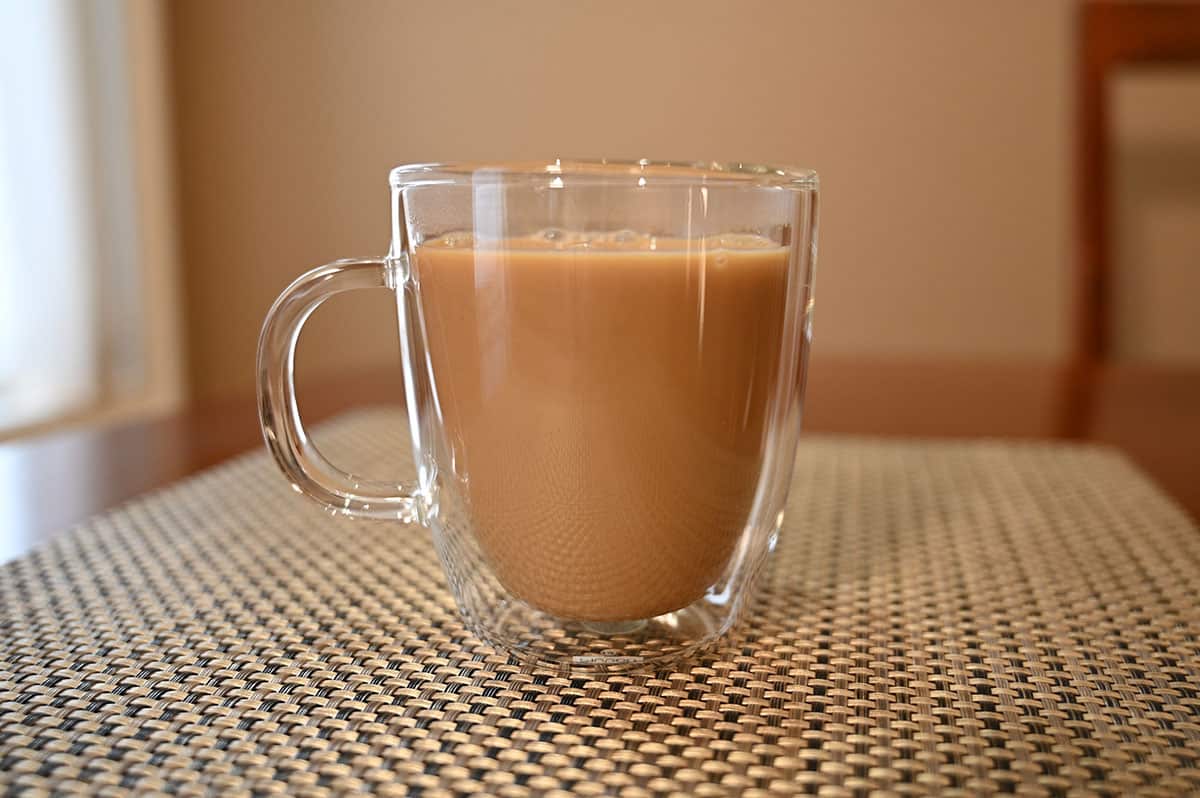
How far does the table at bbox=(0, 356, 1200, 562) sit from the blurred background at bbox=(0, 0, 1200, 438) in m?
0.90

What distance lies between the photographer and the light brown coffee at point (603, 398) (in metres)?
0.39

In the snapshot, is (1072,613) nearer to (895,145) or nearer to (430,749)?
(430,749)

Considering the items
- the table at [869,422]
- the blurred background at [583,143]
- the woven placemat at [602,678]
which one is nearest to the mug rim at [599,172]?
the woven placemat at [602,678]

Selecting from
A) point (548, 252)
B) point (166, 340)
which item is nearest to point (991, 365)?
point (548, 252)

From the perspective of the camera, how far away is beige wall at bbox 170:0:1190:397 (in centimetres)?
206

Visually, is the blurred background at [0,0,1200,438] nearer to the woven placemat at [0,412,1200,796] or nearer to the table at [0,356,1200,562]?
the table at [0,356,1200,562]

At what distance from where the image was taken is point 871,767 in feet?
1.01

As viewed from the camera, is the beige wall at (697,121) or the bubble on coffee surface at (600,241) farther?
the beige wall at (697,121)

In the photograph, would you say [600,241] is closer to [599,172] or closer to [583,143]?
[599,172]

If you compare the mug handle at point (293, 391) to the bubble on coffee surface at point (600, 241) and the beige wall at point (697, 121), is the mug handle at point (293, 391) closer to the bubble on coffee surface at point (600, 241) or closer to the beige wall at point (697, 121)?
the bubble on coffee surface at point (600, 241)

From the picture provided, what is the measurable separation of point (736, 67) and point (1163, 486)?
162cm

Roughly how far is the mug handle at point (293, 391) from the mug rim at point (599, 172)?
0.16ft

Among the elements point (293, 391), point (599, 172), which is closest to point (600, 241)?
point (599, 172)

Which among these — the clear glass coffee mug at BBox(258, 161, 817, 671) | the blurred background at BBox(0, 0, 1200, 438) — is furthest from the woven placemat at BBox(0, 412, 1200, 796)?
the blurred background at BBox(0, 0, 1200, 438)
